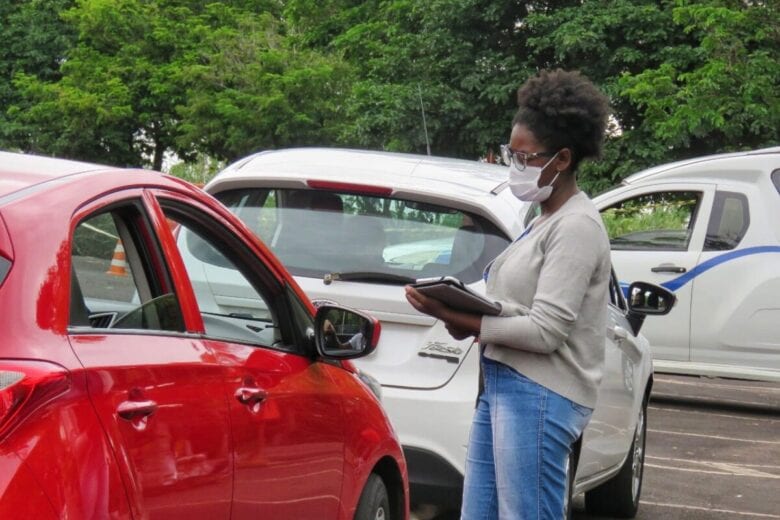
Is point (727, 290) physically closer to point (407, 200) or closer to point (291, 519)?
point (407, 200)

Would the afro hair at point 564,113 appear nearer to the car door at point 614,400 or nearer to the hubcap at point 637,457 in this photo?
the car door at point 614,400

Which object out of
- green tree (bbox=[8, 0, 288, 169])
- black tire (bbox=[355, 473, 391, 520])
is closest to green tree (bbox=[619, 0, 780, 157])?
black tire (bbox=[355, 473, 391, 520])

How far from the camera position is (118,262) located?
11.6 feet

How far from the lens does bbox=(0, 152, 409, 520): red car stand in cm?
280

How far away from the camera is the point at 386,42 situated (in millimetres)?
39938

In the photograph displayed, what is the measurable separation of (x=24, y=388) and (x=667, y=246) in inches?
429

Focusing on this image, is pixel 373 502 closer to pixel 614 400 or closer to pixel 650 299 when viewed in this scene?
pixel 614 400

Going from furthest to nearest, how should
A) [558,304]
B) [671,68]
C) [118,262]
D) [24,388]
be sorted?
[671,68] < [558,304] < [118,262] < [24,388]

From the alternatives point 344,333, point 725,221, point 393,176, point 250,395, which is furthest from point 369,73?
point 250,395

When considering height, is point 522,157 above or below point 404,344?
above

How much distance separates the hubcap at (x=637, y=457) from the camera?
7.79 metres

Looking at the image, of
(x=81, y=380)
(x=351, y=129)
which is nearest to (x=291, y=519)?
(x=81, y=380)

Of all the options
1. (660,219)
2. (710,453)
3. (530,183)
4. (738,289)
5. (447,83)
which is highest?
(530,183)

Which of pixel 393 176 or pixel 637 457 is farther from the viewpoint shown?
pixel 637 457
